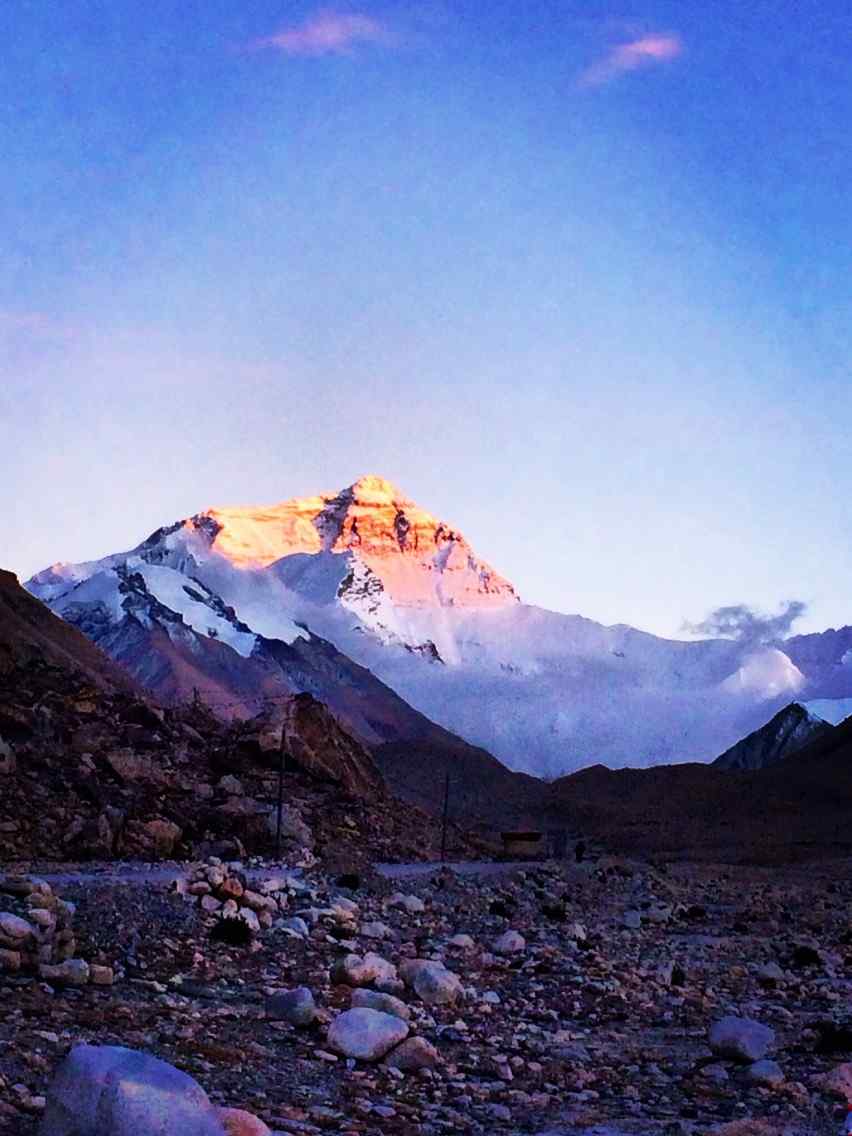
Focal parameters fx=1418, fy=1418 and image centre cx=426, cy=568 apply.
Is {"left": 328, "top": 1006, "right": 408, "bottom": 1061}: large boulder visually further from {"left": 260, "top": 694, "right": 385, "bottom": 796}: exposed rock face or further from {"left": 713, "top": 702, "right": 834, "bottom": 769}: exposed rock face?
{"left": 713, "top": 702, "right": 834, "bottom": 769}: exposed rock face

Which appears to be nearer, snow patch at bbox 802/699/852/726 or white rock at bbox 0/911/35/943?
white rock at bbox 0/911/35/943

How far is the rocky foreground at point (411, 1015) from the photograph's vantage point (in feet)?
32.8

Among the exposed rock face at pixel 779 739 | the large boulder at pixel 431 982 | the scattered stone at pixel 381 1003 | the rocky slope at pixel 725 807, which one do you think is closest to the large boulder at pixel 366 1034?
the scattered stone at pixel 381 1003

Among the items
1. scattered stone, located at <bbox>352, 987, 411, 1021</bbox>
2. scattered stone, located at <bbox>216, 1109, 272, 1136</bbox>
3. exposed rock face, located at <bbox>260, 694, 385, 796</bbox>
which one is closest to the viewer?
scattered stone, located at <bbox>216, 1109, 272, 1136</bbox>

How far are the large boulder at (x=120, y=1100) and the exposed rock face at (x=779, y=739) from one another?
159m

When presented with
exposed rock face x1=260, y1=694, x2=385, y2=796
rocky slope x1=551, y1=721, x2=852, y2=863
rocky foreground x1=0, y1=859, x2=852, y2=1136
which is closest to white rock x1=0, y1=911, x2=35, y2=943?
rocky foreground x1=0, y1=859, x2=852, y2=1136

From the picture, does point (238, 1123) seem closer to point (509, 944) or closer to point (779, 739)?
point (509, 944)

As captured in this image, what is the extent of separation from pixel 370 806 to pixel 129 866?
18.8 metres

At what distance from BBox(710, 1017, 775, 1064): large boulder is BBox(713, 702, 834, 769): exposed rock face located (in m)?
152

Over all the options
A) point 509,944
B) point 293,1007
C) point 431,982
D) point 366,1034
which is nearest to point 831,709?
point 509,944

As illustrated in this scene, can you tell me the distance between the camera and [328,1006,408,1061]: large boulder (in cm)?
1101

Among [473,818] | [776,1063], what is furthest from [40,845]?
[473,818]

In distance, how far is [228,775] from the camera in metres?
39.4

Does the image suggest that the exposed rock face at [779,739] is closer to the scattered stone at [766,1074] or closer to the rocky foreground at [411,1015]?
the rocky foreground at [411,1015]
